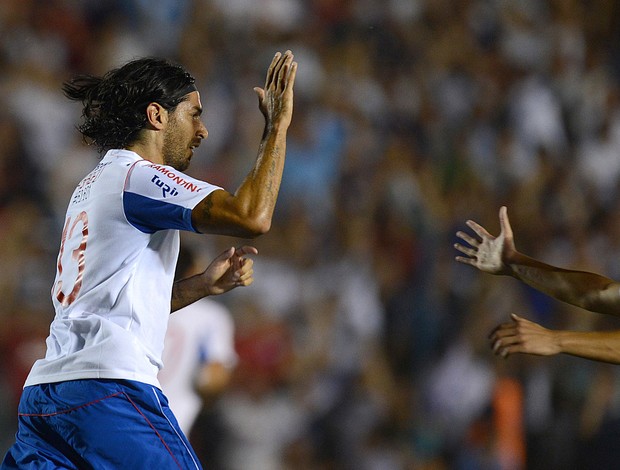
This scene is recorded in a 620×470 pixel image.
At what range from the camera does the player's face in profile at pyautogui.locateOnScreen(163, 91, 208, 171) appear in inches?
98.7

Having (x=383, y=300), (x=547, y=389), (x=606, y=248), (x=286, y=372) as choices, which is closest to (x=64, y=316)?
(x=286, y=372)

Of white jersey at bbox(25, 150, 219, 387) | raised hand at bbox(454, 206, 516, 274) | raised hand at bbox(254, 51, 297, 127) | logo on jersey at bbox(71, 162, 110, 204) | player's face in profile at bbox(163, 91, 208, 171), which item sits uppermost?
raised hand at bbox(254, 51, 297, 127)

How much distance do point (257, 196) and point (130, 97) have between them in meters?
0.61

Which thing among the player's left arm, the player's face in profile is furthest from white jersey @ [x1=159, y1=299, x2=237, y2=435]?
the player's face in profile

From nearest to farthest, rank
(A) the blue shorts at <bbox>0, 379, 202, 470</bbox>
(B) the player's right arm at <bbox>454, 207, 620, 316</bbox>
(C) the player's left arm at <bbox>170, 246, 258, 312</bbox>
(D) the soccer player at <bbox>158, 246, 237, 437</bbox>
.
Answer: (A) the blue shorts at <bbox>0, 379, 202, 470</bbox> < (C) the player's left arm at <bbox>170, 246, 258, 312</bbox> < (B) the player's right arm at <bbox>454, 207, 620, 316</bbox> < (D) the soccer player at <bbox>158, 246, 237, 437</bbox>

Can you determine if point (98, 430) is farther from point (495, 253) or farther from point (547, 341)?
point (495, 253)

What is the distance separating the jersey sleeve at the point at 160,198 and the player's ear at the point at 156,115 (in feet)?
0.98

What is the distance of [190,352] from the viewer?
15.1 feet

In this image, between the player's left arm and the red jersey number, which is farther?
the player's left arm

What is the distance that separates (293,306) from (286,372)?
42cm

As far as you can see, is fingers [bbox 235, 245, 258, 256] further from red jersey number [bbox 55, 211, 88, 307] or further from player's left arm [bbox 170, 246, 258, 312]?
red jersey number [bbox 55, 211, 88, 307]

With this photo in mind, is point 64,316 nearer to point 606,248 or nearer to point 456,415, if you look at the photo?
point 456,415

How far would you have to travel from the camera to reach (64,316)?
86.7 inches

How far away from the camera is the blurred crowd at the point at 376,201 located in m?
4.90
